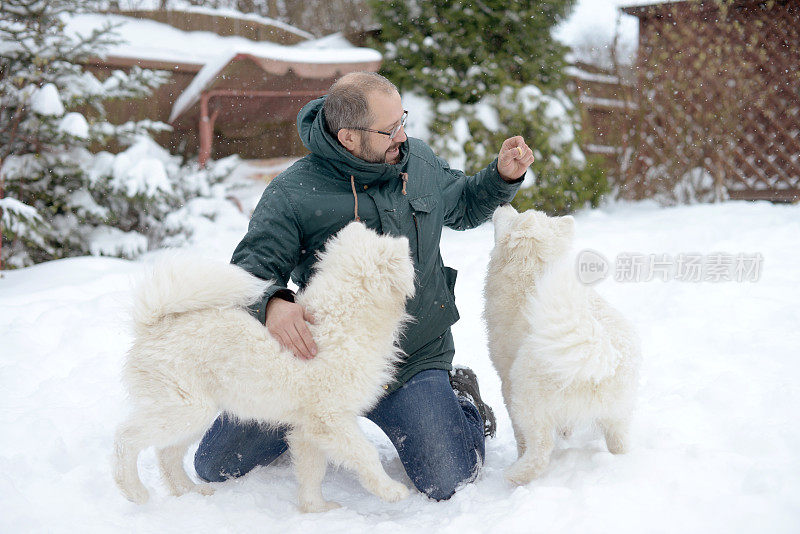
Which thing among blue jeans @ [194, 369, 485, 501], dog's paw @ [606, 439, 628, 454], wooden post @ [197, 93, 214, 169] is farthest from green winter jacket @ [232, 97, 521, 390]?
wooden post @ [197, 93, 214, 169]

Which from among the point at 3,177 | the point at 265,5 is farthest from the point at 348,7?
the point at 3,177

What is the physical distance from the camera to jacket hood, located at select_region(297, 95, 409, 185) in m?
2.43

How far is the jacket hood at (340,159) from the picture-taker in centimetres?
243

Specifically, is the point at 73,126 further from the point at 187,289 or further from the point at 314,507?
the point at 314,507

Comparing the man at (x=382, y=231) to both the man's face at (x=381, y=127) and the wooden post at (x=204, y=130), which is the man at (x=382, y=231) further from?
the wooden post at (x=204, y=130)

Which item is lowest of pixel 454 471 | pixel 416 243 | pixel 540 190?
pixel 540 190

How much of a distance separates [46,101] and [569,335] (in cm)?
567

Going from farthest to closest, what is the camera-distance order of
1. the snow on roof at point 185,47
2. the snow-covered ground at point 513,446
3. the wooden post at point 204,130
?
the wooden post at point 204,130 < the snow on roof at point 185,47 < the snow-covered ground at point 513,446

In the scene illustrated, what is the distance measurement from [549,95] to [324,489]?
21.8ft

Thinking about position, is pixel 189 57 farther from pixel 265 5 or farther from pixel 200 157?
pixel 265 5

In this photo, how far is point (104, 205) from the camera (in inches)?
255

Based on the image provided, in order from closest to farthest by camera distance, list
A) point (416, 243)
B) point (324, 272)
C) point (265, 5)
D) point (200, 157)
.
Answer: point (324, 272), point (416, 243), point (200, 157), point (265, 5)

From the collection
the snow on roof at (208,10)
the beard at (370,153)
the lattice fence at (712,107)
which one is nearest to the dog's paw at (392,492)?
the beard at (370,153)

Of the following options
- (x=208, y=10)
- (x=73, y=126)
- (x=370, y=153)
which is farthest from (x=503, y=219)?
(x=208, y=10)
